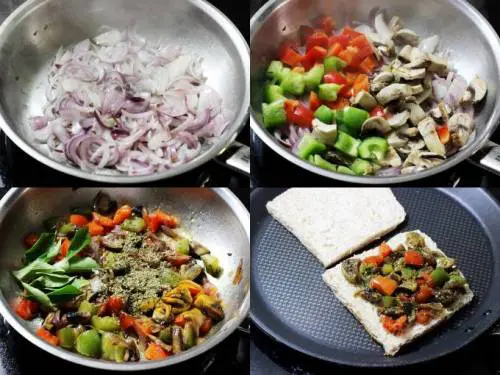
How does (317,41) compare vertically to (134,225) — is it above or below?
above

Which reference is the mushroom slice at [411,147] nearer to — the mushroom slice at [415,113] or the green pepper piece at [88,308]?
the mushroom slice at [415,113]

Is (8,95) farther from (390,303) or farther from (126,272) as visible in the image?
(390,303)

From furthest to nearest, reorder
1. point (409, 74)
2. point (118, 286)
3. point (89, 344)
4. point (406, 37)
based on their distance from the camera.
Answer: point (406, 37), point (409, 74), point (118, 286), point (89, 344)

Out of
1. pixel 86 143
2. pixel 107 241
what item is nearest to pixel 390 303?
pixel 107 241

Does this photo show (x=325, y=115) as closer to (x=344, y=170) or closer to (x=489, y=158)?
(x=344, y=170)

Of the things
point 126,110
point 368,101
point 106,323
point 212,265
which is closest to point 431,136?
point 368,101

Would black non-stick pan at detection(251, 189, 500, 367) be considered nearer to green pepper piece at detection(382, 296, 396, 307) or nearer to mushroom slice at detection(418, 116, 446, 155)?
green pepper piece at detection(382, 296, 396, 307)
